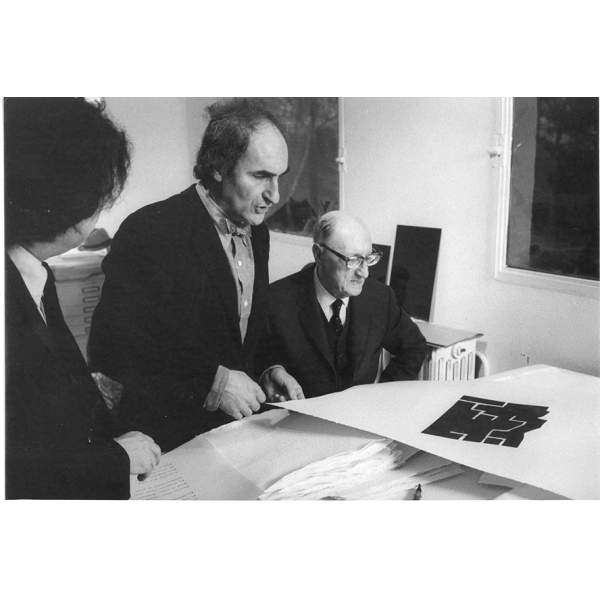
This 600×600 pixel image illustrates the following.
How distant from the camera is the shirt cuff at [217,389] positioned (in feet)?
3.43

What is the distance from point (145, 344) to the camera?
1040mm

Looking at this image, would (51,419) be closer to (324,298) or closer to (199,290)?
(199,290)

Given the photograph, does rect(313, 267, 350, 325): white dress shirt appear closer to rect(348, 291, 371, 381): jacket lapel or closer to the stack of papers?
rect(348, 291, 371, 381): jacket lapel

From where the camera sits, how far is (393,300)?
3.63 feet

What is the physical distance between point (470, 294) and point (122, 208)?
623 millimetres

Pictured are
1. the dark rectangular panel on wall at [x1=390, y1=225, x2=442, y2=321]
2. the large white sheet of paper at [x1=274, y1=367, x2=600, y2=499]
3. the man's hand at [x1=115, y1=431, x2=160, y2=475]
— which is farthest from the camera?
the dark rectangular panel on wall at [x1=390, y1=225, x2=442, y2=321]

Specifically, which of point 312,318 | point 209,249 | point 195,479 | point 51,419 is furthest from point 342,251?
point 51,419

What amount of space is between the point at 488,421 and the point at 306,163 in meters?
0.53

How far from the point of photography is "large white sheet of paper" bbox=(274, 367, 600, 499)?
34.9 inches

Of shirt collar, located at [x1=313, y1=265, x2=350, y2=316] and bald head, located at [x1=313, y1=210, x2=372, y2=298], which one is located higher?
bald head, located at [x1=313, y1=210, x2=372, y2=298]

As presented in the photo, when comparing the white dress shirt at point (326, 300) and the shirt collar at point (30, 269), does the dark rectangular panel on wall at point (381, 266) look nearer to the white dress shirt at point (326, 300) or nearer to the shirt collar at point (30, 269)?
the white dress shirt at point (326, 300)

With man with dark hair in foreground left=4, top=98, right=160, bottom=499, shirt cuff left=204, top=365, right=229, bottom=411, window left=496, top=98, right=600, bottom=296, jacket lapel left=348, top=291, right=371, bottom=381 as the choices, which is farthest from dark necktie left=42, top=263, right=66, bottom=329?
window left=496, top=98, right=600, bottom=296

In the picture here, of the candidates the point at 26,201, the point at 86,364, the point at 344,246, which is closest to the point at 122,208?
the point at 26,201

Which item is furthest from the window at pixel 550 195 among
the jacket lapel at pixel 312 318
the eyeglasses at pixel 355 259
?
the jacket lapel at pixel 312 318
